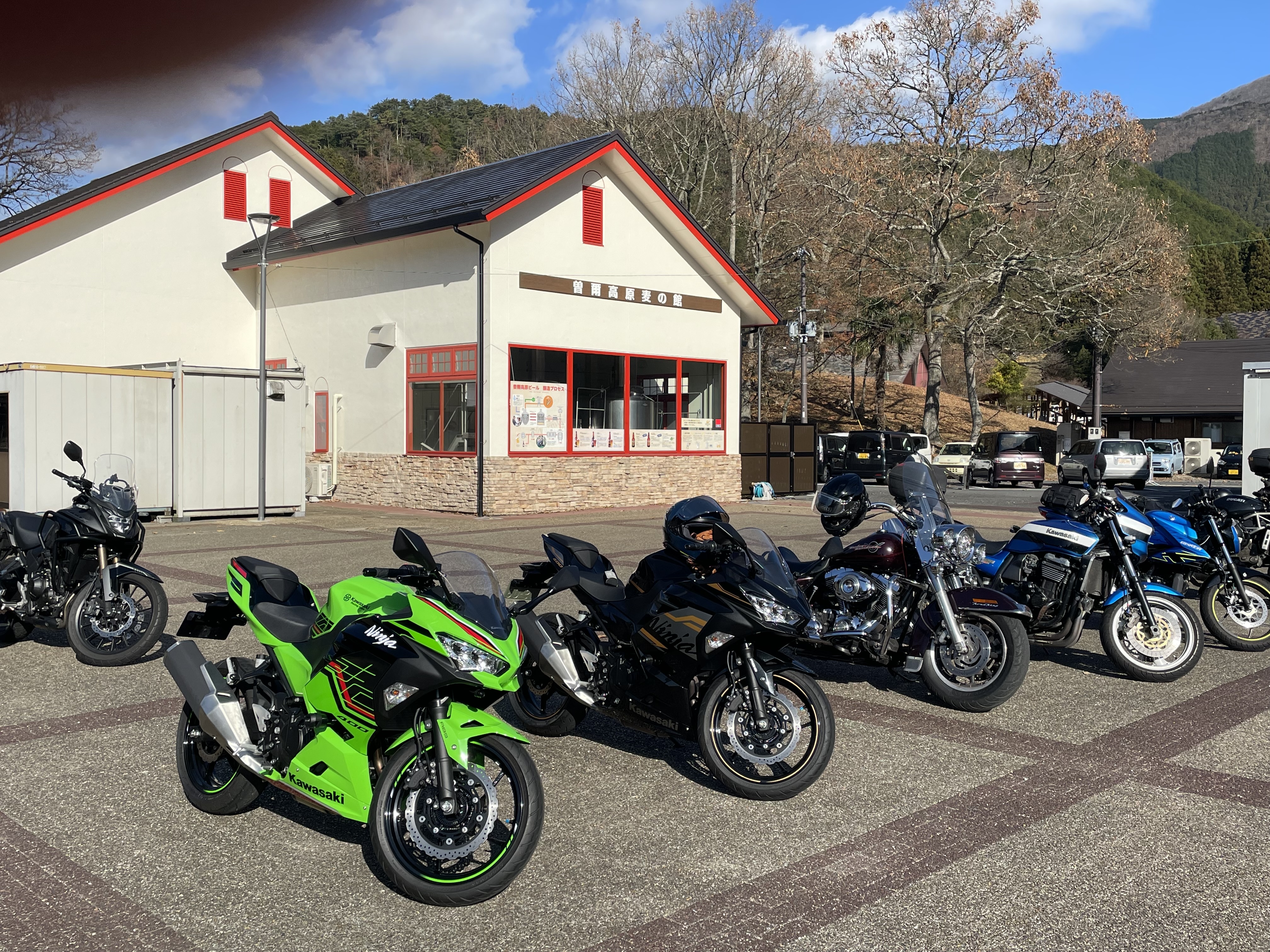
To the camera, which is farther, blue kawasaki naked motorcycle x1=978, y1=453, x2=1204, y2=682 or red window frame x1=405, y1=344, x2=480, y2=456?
red window frame x1=405, y1=344, x2=480, y2=456

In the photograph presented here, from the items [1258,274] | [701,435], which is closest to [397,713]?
→ [701,435]

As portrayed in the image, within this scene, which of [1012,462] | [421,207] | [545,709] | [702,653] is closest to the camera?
[702,653]

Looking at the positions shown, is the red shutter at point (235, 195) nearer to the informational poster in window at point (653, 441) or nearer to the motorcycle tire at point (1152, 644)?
the informational poster in window at point (653, 441)

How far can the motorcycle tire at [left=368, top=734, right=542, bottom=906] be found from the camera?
11.9ft

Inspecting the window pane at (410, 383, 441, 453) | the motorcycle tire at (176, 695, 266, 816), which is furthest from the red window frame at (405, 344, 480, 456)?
the motorcycle tire at (176, 695, 266, 816)

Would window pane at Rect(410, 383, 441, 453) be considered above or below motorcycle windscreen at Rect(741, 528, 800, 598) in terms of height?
above

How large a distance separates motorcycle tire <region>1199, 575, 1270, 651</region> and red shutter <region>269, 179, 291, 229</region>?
2154cm

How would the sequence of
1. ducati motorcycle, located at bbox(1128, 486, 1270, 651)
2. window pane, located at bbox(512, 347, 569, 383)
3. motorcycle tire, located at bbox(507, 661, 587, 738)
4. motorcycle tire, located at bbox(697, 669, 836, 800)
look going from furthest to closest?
1. window pane, located at bbox(512, 347, 569, 383)
2. ducati motorcycle, located at bbox(1128, 486, 1270, 651)
3. motorcycle tire, located at bbox(507, 661, 587, 738)
4. motorcycle tire, located at bbox(697, 669, 836, 800)

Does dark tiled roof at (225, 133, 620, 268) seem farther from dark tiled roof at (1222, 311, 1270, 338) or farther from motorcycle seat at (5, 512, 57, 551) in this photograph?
dark tiled roof at (1222, 311, 1270, 338)

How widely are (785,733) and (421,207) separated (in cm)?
1954

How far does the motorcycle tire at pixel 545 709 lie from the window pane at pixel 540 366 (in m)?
14.9

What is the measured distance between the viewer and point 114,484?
7.71 m

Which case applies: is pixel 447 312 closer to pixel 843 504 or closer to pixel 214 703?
pixel 843 504

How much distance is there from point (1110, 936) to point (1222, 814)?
1450 mm
